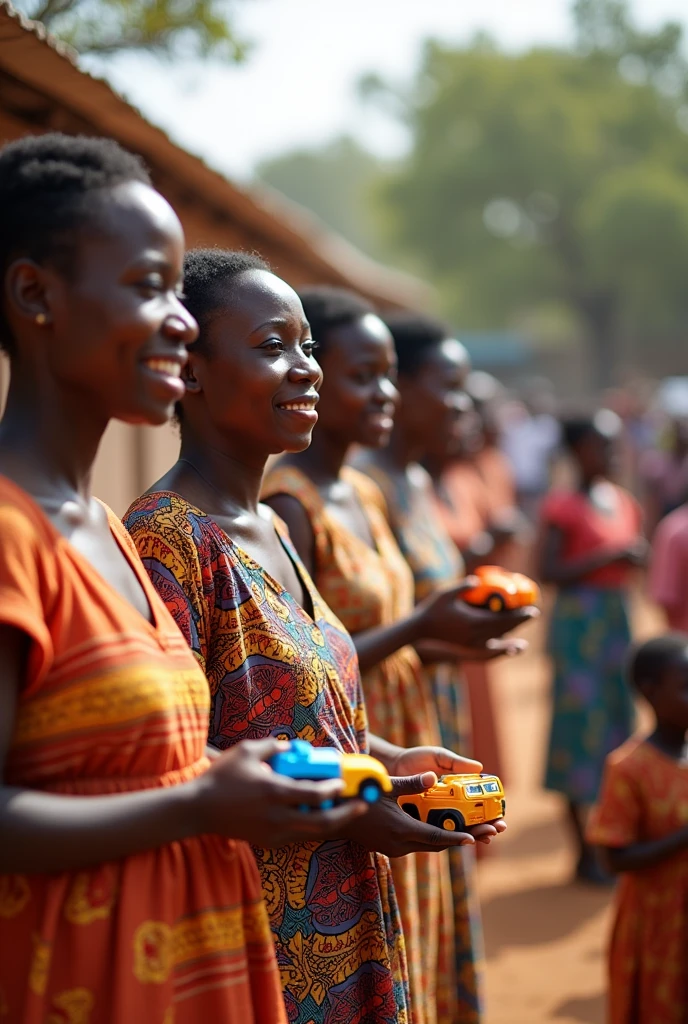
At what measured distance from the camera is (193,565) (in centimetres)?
214

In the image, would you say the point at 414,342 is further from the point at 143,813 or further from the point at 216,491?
the point at 143,813

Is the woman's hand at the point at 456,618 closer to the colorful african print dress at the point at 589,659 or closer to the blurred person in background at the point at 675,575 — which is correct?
the blurred person in background at the point at 675,575

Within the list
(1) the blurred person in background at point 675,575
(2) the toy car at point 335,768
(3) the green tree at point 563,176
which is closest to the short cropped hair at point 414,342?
(1) the blurred person in background at point 675,575

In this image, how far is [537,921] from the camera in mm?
5836

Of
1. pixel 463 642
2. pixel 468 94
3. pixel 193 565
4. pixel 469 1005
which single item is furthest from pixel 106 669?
pixel 468 94

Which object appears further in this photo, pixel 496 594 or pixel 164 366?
pixel 496 594

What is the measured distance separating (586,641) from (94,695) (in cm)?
522

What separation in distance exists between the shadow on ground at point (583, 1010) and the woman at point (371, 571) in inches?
47.2

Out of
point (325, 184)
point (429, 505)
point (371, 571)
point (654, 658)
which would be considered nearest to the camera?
point (371, 571)

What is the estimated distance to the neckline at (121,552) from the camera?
65.9 inches

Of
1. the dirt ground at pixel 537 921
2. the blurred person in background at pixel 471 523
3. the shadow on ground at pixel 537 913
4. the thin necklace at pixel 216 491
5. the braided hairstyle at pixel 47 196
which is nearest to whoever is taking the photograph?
the braided hairstyle at pixel 47 196

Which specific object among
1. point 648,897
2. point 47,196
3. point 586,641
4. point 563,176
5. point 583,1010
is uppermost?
point 563,176

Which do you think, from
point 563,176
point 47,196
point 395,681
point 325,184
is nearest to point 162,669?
point 47,196

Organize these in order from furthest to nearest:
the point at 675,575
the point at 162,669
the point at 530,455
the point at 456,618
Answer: the point at 530,455
the point at 675,575
the point at 456,618
the point at 162,669
